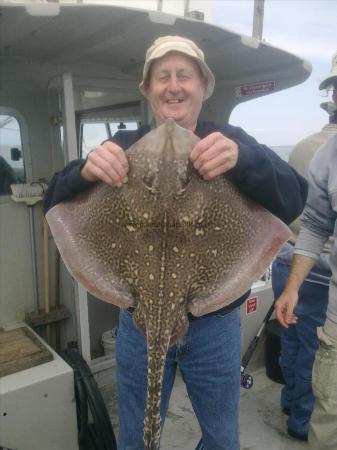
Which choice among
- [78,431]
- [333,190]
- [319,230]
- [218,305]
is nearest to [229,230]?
[218,305]

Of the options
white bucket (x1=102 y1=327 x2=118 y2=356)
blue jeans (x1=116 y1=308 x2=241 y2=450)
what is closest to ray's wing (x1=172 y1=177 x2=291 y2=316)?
blue jeans (x1=116 y1=308 x2=241 y2=450)

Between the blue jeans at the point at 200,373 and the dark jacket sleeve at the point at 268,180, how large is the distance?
Answer: 24.0 inches

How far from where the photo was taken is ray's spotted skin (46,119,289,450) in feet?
5.28

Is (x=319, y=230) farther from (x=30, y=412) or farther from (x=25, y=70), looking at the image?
(x=25, y=70)

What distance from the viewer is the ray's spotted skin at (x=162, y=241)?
1.61 metres

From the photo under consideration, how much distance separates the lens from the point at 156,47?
6.24 ft

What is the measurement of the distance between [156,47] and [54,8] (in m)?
0.84

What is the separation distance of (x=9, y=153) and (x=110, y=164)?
270cm

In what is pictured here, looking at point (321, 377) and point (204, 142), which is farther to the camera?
point (321, 377)

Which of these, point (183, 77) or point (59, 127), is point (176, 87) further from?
point (59, 127)

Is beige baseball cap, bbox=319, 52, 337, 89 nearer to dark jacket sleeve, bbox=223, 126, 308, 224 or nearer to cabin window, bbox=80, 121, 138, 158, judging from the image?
dark jacket sleeve, bbox=223, 126, 308, 224

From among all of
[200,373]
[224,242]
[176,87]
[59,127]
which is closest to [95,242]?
[224,242]

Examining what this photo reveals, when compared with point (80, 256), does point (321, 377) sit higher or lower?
lower

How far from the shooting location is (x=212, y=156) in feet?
5.14
